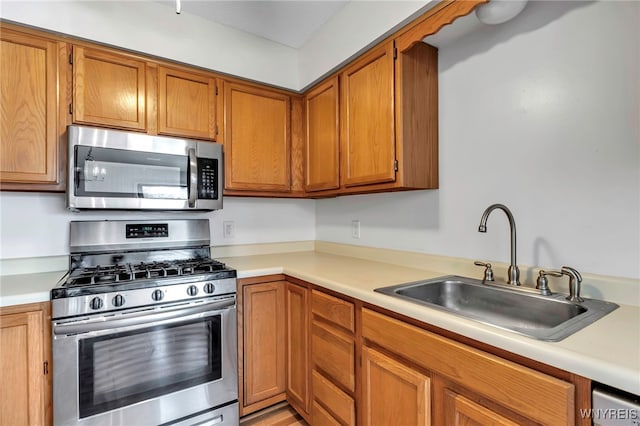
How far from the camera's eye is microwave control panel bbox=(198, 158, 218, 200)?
73.9 inches

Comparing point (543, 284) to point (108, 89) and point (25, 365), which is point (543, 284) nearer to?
point (25, 365)

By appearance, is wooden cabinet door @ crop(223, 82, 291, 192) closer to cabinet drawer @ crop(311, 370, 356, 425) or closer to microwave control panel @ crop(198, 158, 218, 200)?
microwave control panel @ crop(198, 158, 218, 200)

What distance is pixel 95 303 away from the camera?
135 cm

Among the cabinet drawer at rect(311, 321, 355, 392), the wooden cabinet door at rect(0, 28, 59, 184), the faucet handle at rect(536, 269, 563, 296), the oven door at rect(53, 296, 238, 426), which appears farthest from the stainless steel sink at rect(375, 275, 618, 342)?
the wooden cabinet door at rect(0, 28, 59, 184)

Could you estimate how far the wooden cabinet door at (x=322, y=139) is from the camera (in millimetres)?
1990

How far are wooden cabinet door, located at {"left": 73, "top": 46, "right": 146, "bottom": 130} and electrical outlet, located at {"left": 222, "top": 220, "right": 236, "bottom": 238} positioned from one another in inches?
32.9

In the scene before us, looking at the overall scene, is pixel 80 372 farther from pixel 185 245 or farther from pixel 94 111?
pixel 94 111

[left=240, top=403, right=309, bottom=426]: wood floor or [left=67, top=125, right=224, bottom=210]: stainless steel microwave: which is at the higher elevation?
[left=67, top=125, right=224, bottom=210]: stainless steel microwave

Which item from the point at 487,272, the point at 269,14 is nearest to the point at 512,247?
the point at 487,272

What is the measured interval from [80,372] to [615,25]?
2.51 meters

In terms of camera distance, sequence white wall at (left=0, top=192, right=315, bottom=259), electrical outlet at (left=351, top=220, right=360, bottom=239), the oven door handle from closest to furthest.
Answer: the oven door handle
white wall at (left=0, top=192, right=315, bottom=259)
electrical outlet at (left=351, top=220, right=360, bottom=239)

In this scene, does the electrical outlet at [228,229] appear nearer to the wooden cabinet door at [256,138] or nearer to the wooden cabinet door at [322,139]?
Result: the wooden cabinet door at [256,138]

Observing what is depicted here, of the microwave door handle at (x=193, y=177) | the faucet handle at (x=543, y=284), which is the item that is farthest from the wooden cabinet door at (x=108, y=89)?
the faucet handle at (x=543, y=284)

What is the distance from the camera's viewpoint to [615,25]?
1093 mm
